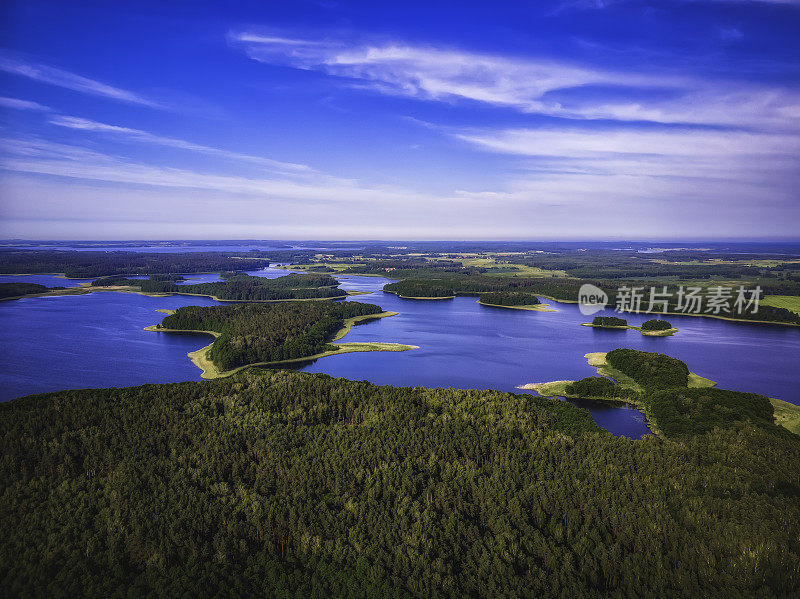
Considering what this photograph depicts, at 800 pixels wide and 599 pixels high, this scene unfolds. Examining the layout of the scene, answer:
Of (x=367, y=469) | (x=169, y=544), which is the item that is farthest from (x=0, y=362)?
(x=367, y=469)

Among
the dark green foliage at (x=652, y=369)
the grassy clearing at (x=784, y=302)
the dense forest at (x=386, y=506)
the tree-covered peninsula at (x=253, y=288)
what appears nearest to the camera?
the dense forest at (x=386, y=506)

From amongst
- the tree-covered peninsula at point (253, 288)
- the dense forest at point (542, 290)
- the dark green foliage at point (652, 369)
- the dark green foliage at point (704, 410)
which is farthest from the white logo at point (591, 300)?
the dark green foliage at point (704, 410)

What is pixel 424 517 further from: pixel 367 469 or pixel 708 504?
pixel 708 504

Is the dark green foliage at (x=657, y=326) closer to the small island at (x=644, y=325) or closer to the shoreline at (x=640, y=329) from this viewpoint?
the small island at (x=644, y=325)

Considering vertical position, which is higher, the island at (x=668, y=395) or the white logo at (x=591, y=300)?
the white logo at (x=591, y=300)

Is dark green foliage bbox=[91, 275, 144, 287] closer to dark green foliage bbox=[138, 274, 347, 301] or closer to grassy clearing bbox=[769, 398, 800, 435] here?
dark green foliage bbox=[138, 274, 347, 301]

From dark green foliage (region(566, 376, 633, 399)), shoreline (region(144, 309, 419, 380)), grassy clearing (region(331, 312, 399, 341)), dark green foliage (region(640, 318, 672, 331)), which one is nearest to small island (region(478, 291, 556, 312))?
dark green foliage (region(640, 318, 672, 331))

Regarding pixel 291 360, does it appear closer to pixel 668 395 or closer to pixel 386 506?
pixel 386 506
